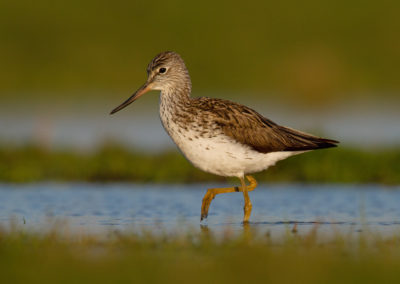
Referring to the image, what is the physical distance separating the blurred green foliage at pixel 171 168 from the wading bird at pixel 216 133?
10.3ft

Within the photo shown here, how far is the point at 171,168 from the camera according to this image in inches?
629

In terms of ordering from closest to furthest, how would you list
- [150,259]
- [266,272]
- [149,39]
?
[266,272] < [150,259] < [149,39]

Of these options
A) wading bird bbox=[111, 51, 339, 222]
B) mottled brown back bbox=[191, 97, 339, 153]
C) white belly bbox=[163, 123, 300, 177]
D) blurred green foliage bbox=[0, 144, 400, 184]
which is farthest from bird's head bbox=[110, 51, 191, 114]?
blurred green foliage bbox=[0, 144, 400, 184]

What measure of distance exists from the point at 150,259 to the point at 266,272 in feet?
4.25

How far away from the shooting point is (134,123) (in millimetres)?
25016

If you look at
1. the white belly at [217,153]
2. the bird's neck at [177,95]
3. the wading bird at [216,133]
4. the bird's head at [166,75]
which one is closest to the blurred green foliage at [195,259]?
the white belly at [217,153]

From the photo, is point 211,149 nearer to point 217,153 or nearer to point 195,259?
point 217,153

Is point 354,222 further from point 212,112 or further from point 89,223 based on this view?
point 89,223

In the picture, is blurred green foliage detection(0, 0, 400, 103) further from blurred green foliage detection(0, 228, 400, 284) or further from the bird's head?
blurred green foliage detection(0, 228, 400, 284)

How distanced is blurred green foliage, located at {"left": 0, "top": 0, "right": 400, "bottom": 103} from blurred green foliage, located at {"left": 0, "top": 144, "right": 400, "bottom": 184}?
1281 centimetres

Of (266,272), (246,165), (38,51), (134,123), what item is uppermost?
(38,51)

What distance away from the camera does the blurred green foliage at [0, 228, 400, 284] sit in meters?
Result: 8.03

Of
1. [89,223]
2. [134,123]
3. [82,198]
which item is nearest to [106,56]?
[134,123]

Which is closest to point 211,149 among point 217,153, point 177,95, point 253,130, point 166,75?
point 217,153
